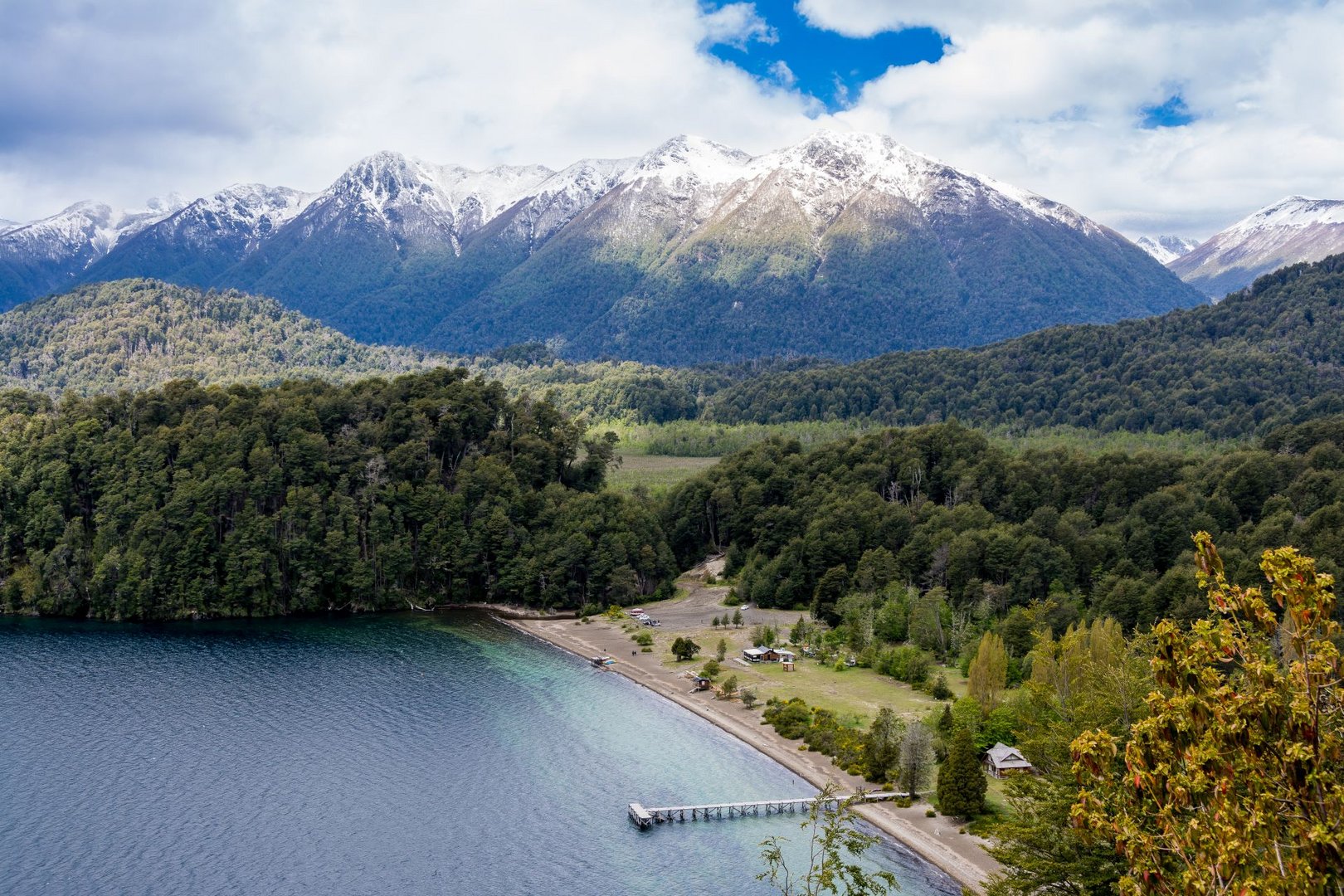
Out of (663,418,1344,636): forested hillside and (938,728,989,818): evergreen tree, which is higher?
(663,418,1344,636): forested hillside

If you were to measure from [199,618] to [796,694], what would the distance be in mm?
60648

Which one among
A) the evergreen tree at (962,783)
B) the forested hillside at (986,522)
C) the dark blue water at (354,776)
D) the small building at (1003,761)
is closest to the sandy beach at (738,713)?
the evergreen tree at (962,783)

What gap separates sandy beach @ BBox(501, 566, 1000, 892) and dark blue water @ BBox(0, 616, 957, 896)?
1376 mm

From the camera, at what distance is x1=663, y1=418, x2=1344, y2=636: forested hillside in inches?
3295

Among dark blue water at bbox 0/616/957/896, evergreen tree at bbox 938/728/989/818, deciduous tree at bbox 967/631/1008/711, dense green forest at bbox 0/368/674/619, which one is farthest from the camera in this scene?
dense green forest at bbox 0/368/674/619

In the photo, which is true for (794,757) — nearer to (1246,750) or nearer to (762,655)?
(762,655)

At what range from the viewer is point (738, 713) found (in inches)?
2803

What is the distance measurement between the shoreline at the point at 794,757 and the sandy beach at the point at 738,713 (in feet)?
0.15

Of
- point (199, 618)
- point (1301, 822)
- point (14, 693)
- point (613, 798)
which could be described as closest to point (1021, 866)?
point (613, 798)

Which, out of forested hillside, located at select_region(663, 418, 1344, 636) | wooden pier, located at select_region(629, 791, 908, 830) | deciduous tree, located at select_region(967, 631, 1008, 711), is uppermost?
forested hillside, located at select_region(663, 418, 1344, 636)

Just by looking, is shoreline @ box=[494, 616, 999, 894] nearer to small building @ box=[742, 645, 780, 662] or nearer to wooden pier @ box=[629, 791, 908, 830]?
wooden pier @ box=[629, 791, 908, 830]

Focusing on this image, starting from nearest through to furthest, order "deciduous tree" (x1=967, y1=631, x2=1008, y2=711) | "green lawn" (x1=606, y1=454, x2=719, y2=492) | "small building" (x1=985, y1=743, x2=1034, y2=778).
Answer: "small building" (x1=985, y1=743, x2=1034, y2=778) < "deciduous tree" (x1=967, y1=631, x2=1008, y2=711) < "green lawn" (x1=606, y1=454, x2=719, y2=492)

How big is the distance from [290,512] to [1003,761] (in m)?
74.1

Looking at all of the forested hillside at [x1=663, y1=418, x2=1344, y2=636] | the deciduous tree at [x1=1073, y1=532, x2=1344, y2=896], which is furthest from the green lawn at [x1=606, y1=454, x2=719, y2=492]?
the deciduous tree at [x1=1073, y1=532, x2=1344, y2=896]
